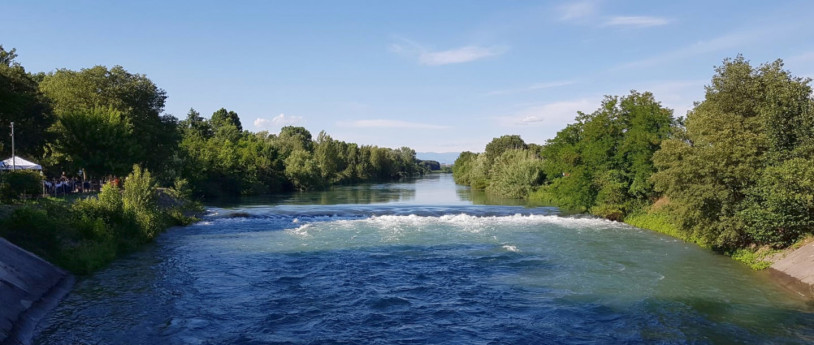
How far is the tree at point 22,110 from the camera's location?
3309 centimetres

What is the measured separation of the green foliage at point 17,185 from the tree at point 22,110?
19.6 feet

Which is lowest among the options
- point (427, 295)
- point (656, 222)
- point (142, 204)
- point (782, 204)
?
point (427, 295)

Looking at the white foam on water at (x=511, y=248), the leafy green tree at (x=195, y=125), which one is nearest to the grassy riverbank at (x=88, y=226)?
the white foam on water at (x=511, y=248)

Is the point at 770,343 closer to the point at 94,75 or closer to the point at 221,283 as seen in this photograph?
the point at 221,283

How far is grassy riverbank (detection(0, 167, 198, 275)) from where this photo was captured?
20.0 m

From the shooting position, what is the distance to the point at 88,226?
23172mm

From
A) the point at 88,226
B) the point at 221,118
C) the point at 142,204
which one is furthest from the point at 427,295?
the point at 221,118

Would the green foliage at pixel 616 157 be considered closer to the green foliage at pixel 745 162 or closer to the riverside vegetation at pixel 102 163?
the green foliage at pixel 745 162

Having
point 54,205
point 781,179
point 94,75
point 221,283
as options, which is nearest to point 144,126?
point 94,75

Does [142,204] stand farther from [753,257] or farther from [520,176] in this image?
[520,176]

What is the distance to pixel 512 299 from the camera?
1686cm

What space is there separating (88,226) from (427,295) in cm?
1630

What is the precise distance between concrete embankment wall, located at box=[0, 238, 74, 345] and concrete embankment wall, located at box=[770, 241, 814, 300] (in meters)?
23.1

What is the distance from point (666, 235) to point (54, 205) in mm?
32771
